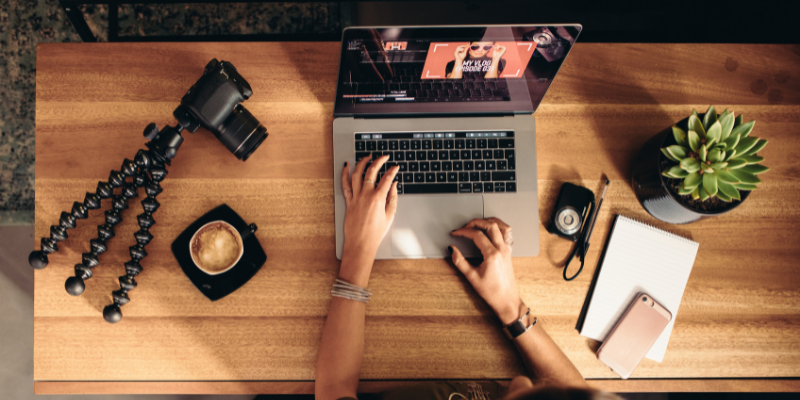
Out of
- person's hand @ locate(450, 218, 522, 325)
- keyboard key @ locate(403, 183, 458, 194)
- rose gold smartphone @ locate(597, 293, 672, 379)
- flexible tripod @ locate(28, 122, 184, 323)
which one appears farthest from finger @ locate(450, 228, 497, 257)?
flexible tripod @ locate(28, 122, 184, 323)

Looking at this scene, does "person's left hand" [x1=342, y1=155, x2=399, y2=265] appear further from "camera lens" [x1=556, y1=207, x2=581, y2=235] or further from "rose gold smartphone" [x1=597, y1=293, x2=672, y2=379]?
"rose gold smartphone" [x1=597, y1=293, x2=672, y2=379]

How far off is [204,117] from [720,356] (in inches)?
48.0

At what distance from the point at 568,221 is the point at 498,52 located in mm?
407

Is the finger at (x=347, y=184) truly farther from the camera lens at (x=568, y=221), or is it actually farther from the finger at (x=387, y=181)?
the camera lens at (x=568, y=221)

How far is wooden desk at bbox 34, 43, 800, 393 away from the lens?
0.81 meters

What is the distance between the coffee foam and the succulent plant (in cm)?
89

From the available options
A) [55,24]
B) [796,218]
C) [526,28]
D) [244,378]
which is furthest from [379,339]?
[55,24]

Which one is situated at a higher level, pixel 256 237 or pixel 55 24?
pixel 55 24

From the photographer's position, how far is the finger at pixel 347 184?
2.73 feet

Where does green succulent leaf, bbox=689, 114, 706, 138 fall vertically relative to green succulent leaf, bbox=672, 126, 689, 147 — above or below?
above

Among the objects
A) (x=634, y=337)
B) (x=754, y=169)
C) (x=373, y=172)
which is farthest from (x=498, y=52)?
(x=634, y=337)

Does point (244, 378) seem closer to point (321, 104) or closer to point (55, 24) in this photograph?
point (321, 104)

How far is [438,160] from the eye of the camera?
851 mm

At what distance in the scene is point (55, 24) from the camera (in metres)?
1.59
